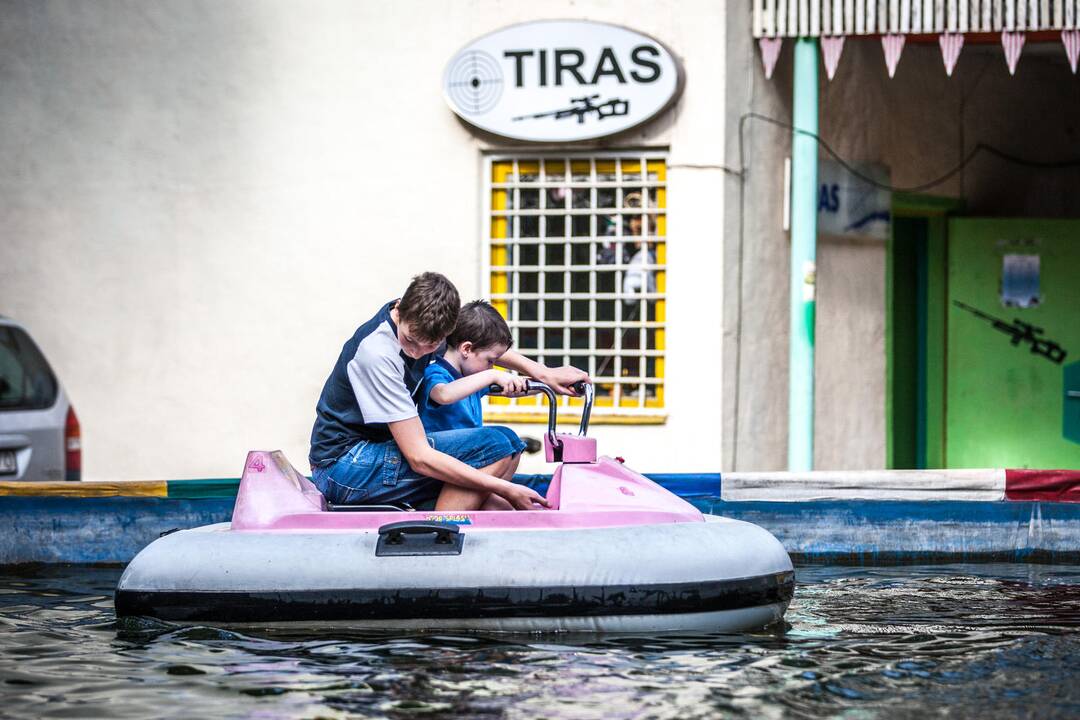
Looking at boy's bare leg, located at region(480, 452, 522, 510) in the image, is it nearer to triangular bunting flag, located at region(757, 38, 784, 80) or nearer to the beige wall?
the beige wall

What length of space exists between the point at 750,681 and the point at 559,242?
18.4ft

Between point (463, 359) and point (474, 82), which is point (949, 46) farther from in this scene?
point (463, 359)

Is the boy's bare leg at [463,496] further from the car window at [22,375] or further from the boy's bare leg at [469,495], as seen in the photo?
the car window at [22,375]

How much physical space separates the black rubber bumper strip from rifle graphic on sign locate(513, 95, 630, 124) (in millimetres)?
4876

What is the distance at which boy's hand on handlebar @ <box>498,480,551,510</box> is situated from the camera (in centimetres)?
526

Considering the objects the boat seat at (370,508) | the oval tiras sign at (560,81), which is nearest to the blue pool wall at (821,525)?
the boat seat at (370,508)

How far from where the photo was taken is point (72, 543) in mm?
6941

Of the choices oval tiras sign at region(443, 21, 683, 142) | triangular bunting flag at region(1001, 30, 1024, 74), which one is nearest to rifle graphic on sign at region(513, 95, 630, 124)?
oval tiras sign at region(443, 21, 683, 142)

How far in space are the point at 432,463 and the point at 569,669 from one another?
3.22 feet

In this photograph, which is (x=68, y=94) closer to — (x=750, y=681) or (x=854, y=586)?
(x=854, y=586)

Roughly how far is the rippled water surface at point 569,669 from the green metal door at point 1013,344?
5085 millimetres

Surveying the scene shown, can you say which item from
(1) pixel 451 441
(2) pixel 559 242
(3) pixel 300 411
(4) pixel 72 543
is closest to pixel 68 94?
(3) pixel 300 411

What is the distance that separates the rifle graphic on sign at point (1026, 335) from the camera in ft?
35.0

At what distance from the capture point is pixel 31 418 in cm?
760
